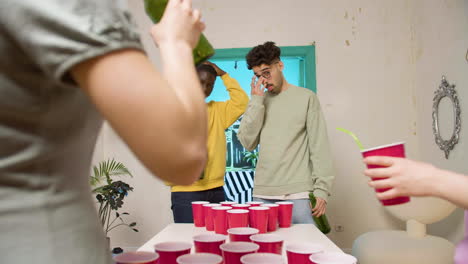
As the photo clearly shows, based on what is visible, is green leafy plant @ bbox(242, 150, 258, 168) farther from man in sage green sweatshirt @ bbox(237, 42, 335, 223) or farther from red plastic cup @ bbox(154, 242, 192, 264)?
red plastic cup @ bbox(154, 242, 192, 264)

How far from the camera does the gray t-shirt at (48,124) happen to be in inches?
15.1

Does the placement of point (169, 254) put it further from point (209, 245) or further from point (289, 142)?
point (289, 142)

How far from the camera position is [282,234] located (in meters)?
1.47

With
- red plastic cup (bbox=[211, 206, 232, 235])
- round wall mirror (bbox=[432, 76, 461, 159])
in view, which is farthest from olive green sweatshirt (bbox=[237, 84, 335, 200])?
round wall mirror (bbox=[432, 76, 461, 159])

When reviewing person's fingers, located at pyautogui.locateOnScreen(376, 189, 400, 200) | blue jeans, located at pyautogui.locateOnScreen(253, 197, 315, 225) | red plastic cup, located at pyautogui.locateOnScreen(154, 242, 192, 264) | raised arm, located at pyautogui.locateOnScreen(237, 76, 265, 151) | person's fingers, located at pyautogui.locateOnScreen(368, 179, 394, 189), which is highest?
raised arm, located at pyautogui.locateOnScreen(237, 76, 265, 151)

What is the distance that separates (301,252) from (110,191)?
9.29 ft

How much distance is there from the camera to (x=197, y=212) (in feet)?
5.31

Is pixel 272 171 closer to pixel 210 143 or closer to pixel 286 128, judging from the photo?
pixel 286 128

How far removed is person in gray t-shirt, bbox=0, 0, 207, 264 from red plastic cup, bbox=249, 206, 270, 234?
929mm

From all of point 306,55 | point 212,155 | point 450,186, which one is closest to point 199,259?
point 450,186

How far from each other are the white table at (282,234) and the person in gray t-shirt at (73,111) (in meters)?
0.78

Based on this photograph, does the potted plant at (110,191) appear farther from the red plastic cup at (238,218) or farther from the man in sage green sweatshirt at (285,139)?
the red plastic cup at (238,218)

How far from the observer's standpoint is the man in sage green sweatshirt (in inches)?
84.4

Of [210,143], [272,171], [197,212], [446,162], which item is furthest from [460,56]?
[197,212]
